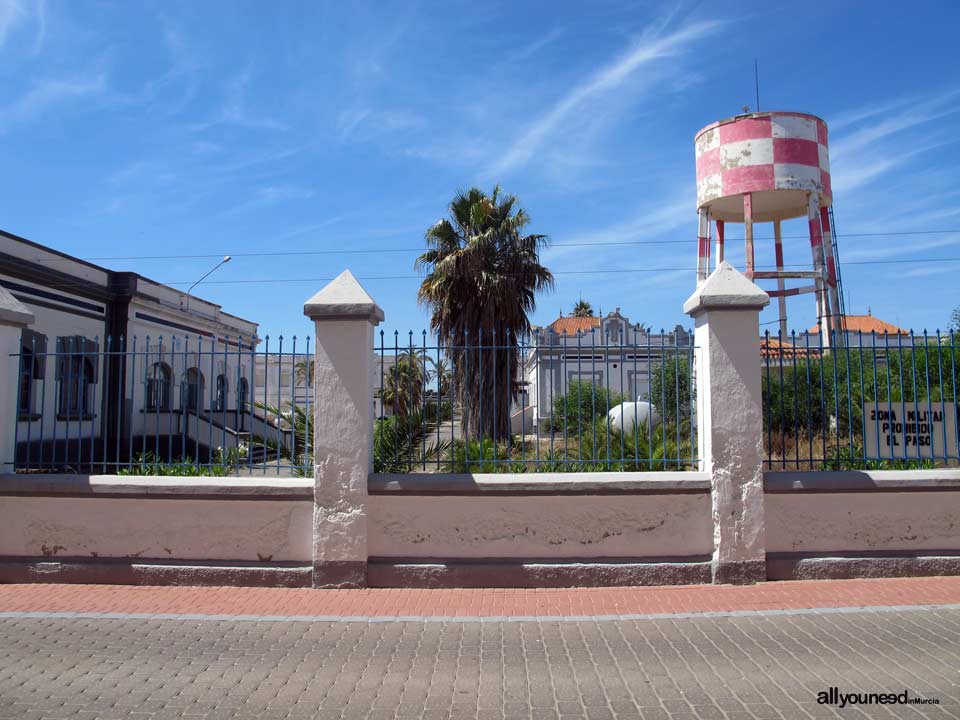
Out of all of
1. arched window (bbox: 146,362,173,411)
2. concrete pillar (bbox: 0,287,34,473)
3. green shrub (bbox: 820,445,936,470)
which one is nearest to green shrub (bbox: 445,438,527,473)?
arched window (bbox: 146,362,173,411)

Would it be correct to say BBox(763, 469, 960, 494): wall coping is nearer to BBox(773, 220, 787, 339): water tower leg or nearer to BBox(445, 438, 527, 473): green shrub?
BBox(445, 438, 527, 473): green shrub

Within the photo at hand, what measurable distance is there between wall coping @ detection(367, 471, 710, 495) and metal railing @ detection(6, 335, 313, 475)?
1.07 metres

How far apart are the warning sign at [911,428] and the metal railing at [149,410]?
5.64 metres

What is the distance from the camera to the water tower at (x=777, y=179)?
16750 millimetres

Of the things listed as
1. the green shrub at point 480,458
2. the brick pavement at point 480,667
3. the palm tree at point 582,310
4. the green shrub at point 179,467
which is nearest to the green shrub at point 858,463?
the brick pavement at point 480,667

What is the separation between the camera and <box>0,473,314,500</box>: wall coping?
6.93 meters

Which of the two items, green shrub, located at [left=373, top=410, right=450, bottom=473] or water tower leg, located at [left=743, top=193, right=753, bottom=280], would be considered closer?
green shrub, located at [left=373, top=410, right=450, bottom=473]

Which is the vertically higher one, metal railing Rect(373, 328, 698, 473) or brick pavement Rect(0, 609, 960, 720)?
metal railing Rect(373, 328, 698, 473)

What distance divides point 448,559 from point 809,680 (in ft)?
10.7

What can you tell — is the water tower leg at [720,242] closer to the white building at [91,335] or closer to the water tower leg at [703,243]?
the water tower leg at [703,243]

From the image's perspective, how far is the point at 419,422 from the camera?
7820 mm

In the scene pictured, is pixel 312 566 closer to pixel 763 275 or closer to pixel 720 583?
pixel 720 583

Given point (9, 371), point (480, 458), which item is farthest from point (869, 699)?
point (9, 371)

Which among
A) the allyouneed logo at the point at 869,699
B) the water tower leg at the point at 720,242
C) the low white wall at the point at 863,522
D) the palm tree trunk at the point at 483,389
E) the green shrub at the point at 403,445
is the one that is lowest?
the allyouneed logo at the point at 869,699
